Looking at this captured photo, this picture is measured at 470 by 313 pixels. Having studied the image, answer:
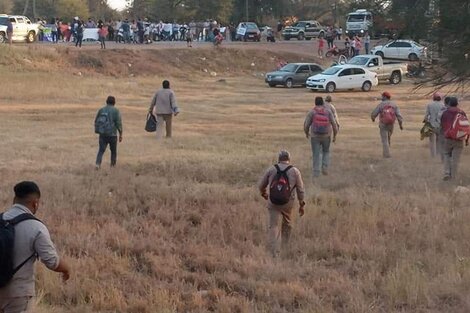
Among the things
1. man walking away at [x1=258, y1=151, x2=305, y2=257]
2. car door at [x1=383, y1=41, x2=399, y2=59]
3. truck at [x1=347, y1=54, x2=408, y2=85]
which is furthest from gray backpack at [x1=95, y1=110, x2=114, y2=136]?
car door at [x1=383, y1=41, x2=399, y2=59]

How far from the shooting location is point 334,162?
18.4 metres

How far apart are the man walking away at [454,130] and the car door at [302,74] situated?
29.8 meters

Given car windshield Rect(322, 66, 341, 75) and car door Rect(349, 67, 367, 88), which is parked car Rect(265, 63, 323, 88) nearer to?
car windshield Rect(322, 66, 341, 75)

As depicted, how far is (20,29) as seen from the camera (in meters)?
49.2

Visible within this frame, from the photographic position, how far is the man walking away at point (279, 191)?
9.52m

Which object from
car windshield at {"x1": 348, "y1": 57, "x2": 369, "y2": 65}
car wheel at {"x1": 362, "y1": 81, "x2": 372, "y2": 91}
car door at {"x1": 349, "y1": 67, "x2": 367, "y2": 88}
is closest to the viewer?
car door at {"x1": 349, "y1": 67, "x2": 367, "y2": 88}

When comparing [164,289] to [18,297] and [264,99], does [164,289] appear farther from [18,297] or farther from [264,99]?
[264,99]

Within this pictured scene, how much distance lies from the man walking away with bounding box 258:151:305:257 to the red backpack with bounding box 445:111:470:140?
5.97 meters

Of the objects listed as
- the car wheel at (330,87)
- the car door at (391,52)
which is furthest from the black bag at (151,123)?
the car door at (391,52)

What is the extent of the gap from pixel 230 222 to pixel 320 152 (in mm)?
5163

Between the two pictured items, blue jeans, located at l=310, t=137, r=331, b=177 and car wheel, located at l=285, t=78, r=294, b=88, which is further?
car wheel, located at l=285, t=78, r=294, b=88

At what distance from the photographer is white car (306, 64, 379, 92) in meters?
42.2

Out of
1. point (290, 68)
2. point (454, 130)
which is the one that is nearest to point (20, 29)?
point (290, 68)

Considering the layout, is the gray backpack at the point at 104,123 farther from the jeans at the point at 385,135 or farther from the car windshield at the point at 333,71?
the car windshield at the point at 333,71
